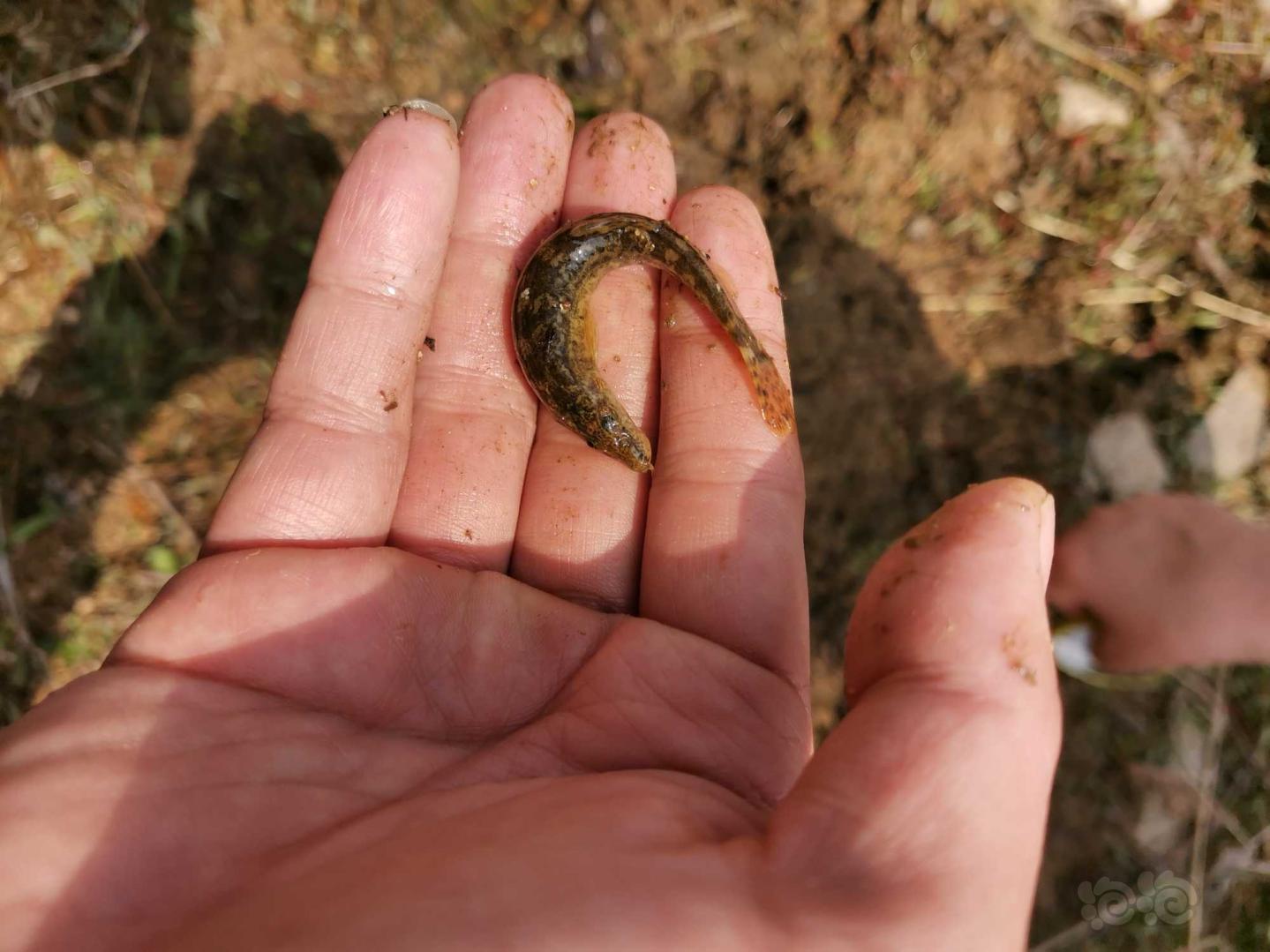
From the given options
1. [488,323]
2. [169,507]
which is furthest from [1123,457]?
[169,507]

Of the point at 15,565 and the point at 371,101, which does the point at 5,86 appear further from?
the point at 15,565

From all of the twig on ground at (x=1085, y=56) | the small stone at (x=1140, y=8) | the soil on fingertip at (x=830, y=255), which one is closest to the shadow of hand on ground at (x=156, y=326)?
the soil on fingertip at (x=830, y=255)

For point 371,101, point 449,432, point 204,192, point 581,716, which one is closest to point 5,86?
point 204,192

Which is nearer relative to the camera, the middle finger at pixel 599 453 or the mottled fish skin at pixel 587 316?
the middle finger at pixel 599 453

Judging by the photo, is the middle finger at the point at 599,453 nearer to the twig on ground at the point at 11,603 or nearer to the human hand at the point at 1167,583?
the twig on ground at the point at 11,603

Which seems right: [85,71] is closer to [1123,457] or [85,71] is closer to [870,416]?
[870,416]
